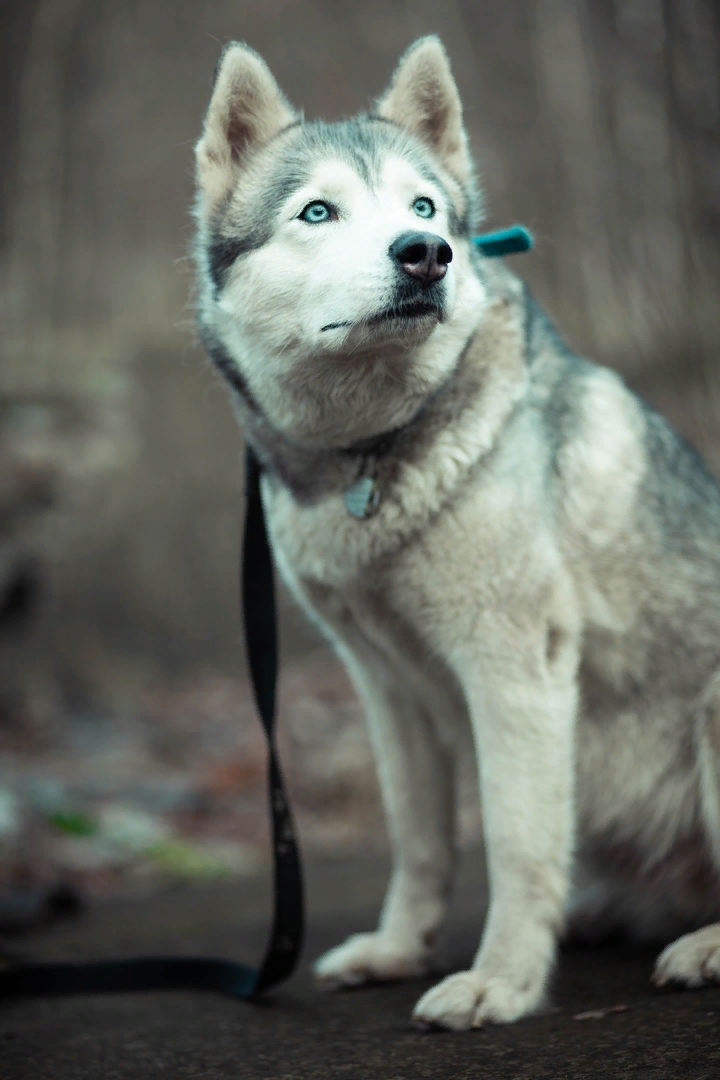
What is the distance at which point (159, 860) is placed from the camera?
14.7 feet

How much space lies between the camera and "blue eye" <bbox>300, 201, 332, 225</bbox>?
7.75 feet

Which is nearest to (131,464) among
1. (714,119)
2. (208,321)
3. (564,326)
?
(564,326)

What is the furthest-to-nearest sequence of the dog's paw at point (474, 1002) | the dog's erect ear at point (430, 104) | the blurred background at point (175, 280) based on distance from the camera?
1. the blurred background at point (175, 280)
2. the dog's erect ear at point (430, 104)
3. the dog's paw at point (474, 1002)

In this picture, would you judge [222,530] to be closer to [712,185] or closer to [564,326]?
[564,326]

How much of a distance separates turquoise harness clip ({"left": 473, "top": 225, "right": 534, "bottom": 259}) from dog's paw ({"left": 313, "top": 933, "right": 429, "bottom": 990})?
1.83m

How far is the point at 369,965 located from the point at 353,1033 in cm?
49

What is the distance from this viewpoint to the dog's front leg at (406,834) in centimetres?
268

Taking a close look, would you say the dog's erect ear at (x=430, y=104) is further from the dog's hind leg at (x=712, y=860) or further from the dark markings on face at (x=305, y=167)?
the dog's hind leg at (x=712, y=860)

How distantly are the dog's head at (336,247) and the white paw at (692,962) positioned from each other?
136 cm

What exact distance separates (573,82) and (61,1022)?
620 cm

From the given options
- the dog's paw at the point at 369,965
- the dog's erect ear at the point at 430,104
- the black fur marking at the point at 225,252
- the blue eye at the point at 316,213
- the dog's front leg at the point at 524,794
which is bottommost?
the dog's paw at the point at 369,965

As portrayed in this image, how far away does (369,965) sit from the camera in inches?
104

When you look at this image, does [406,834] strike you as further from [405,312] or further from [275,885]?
[405,312]

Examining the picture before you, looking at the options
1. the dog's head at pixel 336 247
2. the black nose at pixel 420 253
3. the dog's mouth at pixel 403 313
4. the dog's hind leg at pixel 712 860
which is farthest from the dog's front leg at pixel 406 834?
the black nose at pixel 420 253
